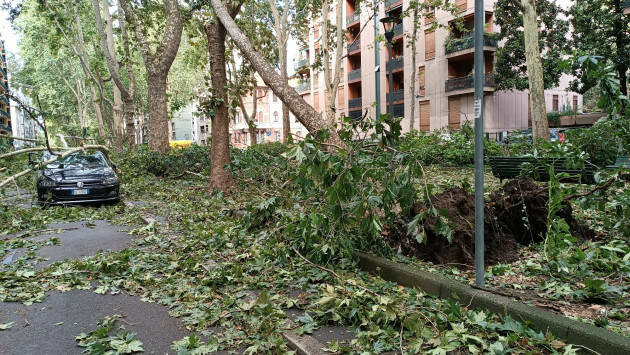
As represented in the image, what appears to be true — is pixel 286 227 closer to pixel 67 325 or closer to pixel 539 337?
pixel 67 325

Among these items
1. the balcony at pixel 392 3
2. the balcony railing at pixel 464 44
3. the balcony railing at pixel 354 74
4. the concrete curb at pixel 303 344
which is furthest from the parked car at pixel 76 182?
the balcony railing at pixel 354 74

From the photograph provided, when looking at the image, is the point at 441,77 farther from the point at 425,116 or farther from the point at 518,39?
the point at 518,39

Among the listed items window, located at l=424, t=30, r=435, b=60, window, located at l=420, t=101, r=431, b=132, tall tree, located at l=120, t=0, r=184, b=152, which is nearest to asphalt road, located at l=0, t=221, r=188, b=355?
tall tree, located at l=120, t=0, r=184, b=152

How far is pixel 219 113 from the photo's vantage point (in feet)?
35.3

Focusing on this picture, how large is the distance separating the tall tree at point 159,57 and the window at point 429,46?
19.6m

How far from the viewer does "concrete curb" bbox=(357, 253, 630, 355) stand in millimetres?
2859

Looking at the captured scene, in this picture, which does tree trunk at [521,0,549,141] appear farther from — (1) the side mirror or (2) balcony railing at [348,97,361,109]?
(2) balcony railing at [348,97,361,109]

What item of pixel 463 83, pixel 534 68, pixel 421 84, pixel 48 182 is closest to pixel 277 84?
pixel 48 182

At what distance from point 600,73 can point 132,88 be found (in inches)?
906

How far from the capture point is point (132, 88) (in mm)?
22875

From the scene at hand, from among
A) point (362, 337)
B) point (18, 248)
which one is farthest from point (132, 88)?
point (362, 337)

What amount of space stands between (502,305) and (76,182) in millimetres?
10878

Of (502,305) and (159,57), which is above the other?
(159,57)

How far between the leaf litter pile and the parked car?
353cm
